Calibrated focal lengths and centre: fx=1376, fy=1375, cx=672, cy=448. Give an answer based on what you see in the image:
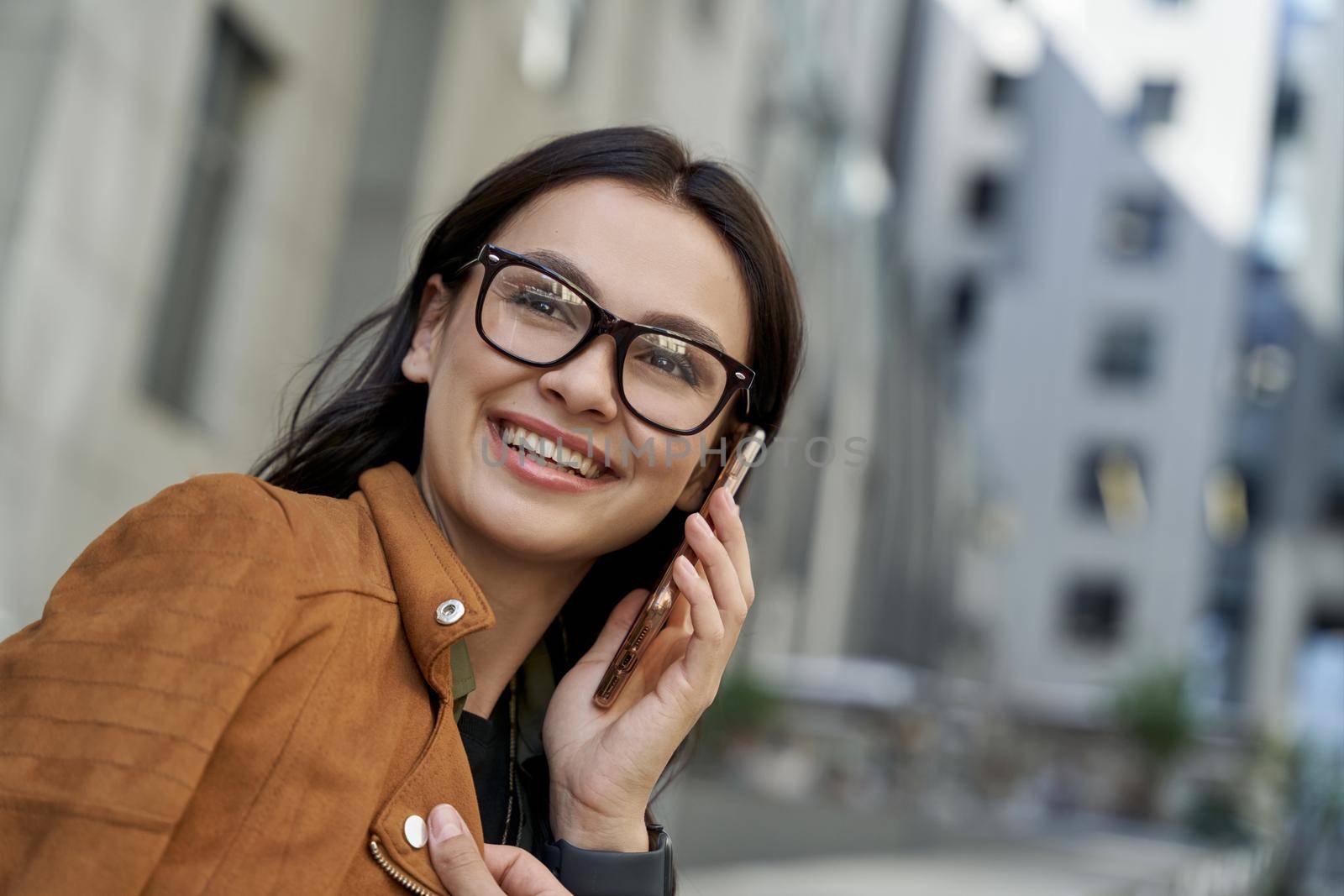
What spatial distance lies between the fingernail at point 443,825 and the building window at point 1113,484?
151 feet

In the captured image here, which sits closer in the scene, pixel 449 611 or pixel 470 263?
pixel 449 611

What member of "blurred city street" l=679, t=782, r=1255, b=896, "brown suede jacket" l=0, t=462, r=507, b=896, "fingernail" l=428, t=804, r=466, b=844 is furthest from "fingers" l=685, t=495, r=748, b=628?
"blurred city street" l=679, t=782, r=1255, b=896

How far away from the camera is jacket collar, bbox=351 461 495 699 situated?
4.76 feet

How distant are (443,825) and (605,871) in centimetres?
26

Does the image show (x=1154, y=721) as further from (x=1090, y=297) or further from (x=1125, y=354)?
(x=1090, y=297)

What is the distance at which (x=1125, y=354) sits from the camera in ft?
151

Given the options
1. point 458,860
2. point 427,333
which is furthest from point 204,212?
point 458,860

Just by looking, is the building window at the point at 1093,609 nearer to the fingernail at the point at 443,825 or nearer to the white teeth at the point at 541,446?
the white teeth at the point at 541,446

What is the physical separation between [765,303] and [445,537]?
532 millimetres

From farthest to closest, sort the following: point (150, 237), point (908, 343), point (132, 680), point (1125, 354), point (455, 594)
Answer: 1. point (1125, 354)
2. point (908, 343)
3. point (150, 237)
4. point (455, 594)
5. point (132, 680)

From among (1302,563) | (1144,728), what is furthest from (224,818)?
(1302,563)

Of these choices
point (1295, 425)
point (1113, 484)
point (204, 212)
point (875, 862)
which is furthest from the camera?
point (1113, 484)

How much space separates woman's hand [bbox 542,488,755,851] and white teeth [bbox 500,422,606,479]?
0.18 metres

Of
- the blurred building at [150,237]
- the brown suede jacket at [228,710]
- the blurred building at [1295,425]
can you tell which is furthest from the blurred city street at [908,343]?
the brown suede jacket at [228,710]
